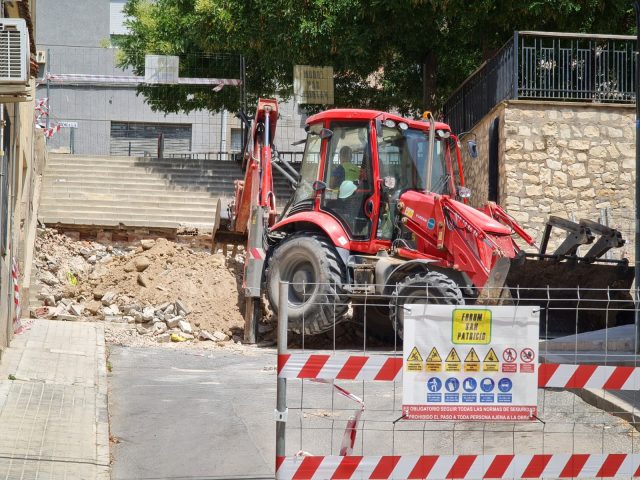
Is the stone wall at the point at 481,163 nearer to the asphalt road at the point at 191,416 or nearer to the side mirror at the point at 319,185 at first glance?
the side mirror at the point at 319,185

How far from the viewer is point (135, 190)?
24.9 meters

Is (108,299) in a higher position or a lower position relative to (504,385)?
lower

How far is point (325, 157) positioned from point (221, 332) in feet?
10.7

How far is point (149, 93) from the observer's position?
3092 cm

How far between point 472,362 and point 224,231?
1228 centimetres

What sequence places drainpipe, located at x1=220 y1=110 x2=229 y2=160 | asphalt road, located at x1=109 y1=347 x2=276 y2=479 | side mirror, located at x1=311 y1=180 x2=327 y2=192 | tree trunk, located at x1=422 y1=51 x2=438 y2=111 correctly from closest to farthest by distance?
asphalt road, located at x1=109 y1=347 x2=276 y2=479 → side mirror, located at x1=311 y1=180 x2=327 y2=192 → tree trunk, located at x1=422 y1=51 x2=438 y2=111 → drainpipe, located at x1=220 y1=110 x2=229 y2=160

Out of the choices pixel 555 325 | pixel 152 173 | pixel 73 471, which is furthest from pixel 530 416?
pixel 152 173

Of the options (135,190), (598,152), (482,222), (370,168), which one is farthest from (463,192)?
(135,190)

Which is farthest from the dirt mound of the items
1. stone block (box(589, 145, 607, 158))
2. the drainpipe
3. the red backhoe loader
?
the drainpipe

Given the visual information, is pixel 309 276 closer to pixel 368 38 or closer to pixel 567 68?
pixel 567 68

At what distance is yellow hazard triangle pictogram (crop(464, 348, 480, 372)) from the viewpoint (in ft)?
19.8

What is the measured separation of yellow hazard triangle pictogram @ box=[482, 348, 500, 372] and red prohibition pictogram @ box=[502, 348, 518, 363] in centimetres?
5

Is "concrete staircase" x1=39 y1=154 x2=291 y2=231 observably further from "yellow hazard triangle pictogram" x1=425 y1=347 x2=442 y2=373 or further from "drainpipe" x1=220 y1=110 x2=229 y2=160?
"yellow hazard triangle pictogram" x1=425 y1=347 x2=442 y2=373

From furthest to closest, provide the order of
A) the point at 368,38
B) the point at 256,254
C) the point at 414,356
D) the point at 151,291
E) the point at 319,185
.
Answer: the point at 368,38
the point at 151,291
the point at 256,254
the point at 319,185
the point at 414,356
